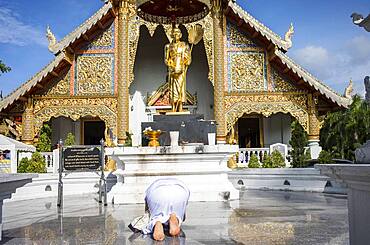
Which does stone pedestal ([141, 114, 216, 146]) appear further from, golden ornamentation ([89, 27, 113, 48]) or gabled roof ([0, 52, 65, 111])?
golden ornamentation ([89, 27, 113, 48])

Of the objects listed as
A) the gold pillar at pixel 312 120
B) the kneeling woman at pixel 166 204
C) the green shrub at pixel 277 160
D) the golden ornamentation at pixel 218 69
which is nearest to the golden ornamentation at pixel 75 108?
the golden ornamentation at pixel 218 69

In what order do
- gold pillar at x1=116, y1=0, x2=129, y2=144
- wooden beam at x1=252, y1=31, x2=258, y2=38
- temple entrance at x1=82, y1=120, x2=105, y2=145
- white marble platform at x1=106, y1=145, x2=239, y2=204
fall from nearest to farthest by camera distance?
1. white marble platform at x1=106, y1=145, x2=239, y2=204
2. gold pillar at x1=116, y1=0, x2=129, y2=144
3. wooden beam at x1=252, y1=31, x2=258, y2=38
4. temple entrance at x1=82, y1=120, x2=105, y2=145

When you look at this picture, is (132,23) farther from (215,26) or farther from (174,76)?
(174,76)

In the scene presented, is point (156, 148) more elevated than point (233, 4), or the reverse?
point (233, 4)

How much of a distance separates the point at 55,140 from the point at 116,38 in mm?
4711

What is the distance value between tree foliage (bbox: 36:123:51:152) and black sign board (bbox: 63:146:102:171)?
298 inches

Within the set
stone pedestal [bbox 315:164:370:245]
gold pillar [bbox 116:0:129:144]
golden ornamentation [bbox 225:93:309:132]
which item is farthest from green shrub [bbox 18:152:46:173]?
stone pedestal [bbox 315:164:370:245]

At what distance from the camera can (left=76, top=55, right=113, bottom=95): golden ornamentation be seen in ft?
44.7

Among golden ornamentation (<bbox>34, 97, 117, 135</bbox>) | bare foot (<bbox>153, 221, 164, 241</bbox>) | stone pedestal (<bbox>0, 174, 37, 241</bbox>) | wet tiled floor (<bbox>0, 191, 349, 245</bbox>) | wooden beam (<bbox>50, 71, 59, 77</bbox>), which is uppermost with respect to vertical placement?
wooden beam (<bbox>50, 71, 59, 77</bbox>)

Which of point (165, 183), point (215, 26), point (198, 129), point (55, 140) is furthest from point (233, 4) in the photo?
point (165, 183)

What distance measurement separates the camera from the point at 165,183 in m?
3.69

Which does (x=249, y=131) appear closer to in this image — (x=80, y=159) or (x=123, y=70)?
(x=123, y=70)

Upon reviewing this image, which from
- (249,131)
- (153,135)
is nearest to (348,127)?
(249,131)

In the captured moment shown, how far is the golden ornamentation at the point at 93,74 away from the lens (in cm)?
1363
